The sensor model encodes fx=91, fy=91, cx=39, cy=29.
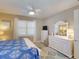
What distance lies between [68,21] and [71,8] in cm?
65

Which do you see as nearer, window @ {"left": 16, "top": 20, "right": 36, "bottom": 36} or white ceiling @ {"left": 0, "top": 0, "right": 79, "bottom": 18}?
white ceiling @ {"left": 0, "top": 0, "right": 79, "bottom": 18}

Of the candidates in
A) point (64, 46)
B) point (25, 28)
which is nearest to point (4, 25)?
point (25, 28)

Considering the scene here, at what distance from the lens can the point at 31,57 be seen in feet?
7.27

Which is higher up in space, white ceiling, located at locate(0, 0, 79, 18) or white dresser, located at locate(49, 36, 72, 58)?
white ceiling, located at locate(0, 0, 79, 18)

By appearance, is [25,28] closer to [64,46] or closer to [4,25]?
[4,25]

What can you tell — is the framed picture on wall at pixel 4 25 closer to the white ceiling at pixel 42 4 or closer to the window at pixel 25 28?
the window at pixel 25 28

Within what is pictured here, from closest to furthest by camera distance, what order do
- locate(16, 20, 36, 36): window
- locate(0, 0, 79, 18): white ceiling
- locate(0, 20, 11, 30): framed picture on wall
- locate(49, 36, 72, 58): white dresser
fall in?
1. locate(49, 36, 72, 58): white dresser
2. locate(0, 0, 79, 18): white ceiling
3. locate(0, 20, 11, 30): framed picture on wall
4. locate(16, 20, 36, 36): window

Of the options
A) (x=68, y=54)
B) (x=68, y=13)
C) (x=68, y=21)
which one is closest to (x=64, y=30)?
(x=68, y=21)

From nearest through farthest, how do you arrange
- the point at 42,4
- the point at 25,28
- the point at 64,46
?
the point at 64,46, the point at 42,4, the point at 25,28

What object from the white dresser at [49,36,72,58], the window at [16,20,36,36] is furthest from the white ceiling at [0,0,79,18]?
the window at [16,20,36,36]

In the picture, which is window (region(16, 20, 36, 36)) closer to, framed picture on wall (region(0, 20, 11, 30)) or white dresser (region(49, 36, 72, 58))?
framed picture on wall (region(0, 20, 11, 30))

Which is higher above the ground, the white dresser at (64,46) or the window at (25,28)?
the window at (25,28)

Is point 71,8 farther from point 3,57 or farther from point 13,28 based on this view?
point 13,28

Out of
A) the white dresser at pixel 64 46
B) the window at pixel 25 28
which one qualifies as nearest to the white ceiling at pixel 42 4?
the white dresser at pixel 64 46
